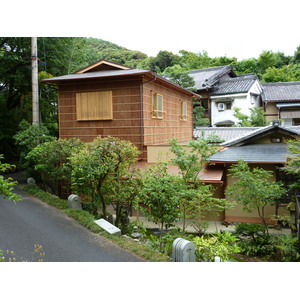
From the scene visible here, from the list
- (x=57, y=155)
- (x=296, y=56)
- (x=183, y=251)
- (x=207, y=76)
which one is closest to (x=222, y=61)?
(x=207, y=76)

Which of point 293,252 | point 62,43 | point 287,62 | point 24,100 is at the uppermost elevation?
point 287,62

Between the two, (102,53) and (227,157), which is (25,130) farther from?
(102,53)

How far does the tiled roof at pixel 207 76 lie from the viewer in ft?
73.8

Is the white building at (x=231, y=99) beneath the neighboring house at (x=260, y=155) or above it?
above

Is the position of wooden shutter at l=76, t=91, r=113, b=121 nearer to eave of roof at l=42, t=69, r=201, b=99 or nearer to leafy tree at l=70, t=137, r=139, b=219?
eave of roof at l=42, t=69, r=201, b=99

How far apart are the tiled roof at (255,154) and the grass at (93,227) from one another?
13.2ft

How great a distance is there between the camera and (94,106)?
10.9 meters

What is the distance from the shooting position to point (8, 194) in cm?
374

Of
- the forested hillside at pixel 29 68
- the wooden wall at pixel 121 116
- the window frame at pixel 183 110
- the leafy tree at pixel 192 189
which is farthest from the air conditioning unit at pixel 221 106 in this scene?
the leafy tree at pixel 192 189

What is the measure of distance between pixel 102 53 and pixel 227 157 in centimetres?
1250

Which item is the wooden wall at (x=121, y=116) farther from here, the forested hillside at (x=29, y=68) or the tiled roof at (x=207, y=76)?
the tiled roof at (x=207, y=76)

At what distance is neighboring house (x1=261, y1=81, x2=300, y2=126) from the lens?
22.6 meters

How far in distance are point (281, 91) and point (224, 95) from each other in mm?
4929

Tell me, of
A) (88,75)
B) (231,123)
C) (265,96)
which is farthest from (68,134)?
(265,96)
